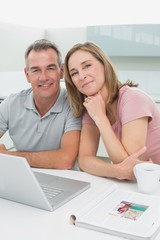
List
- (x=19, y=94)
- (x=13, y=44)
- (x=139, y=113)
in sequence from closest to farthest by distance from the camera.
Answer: (x=139, y=113)
(x=19, y=94)
(x=13, y=44)

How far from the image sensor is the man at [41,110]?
1.86 metres

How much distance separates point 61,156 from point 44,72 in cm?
52

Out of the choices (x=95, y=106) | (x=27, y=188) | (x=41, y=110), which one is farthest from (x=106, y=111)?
(x=27, y=188)

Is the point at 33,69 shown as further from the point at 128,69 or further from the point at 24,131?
the point at 128,69

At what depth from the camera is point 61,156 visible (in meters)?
1.61

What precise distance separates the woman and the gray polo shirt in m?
0.12

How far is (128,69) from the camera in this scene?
354 centimetres

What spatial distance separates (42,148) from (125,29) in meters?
1.82

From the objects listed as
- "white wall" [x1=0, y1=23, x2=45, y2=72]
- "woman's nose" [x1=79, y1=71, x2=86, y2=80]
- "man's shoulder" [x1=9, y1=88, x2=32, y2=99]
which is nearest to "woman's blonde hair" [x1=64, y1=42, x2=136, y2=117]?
"woman's nose" [x1=79, y1=71, x2=86, y2=80]

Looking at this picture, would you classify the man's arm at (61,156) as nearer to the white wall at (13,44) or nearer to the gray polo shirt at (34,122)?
the gray polo shirt at (34,122)

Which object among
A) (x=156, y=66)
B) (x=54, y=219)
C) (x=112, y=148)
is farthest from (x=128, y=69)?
(x=54, y=219)

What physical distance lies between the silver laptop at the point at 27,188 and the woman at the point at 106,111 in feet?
0.83

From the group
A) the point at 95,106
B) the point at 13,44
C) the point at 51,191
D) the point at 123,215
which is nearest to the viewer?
the point at 123,215

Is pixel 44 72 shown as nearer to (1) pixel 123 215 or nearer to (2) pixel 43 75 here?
(2) pixel 43 75
